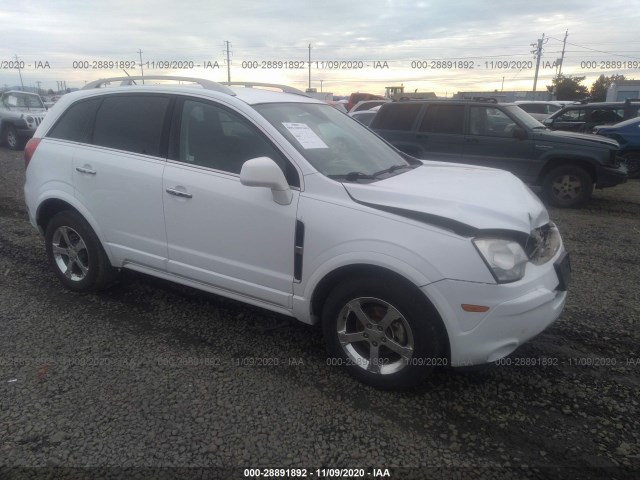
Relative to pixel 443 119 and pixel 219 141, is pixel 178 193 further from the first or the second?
pixel 443 119

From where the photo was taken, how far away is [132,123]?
3.85 metres

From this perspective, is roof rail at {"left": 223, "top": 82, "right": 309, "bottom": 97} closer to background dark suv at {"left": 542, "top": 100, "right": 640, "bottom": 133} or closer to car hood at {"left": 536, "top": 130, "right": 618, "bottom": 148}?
car hood at {"left": 536, "top": 130, "right": 618, "bottom": 148}

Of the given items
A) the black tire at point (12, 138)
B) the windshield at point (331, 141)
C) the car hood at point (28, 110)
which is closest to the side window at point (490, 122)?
the windshield at point (331, 141)

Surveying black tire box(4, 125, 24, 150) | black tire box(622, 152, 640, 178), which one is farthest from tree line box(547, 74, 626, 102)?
black tire box(4, 125, 24, 150)

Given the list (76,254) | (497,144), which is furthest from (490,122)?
(76,254)

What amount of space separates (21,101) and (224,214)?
15883 mm

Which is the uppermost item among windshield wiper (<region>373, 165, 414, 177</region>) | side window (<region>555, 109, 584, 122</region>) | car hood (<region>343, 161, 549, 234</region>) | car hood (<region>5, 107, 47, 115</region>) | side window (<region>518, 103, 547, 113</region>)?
side window (<region>518, 103, 547, 113</region>)

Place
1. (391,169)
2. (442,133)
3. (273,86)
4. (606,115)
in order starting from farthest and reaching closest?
(606,115) < (442,133) < (273,86) < (391,169)

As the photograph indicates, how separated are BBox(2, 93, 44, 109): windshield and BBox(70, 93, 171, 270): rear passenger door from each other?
1409 cm

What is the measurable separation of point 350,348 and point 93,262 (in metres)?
2.46

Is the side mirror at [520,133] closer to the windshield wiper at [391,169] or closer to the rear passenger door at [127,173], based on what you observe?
the windshield wiper at [391,169]

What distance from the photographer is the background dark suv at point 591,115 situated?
1179cm

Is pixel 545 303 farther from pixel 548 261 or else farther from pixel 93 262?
pixel 93 262

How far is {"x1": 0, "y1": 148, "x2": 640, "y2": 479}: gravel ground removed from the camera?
8.01 feet
